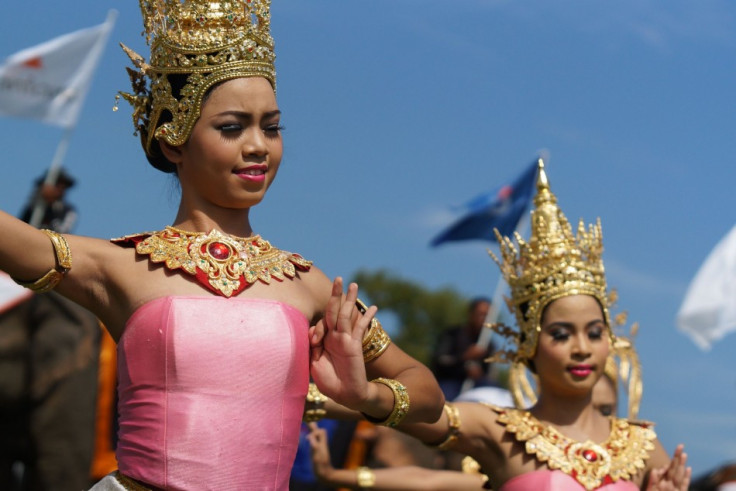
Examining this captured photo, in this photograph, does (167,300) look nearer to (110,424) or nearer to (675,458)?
(675,458)

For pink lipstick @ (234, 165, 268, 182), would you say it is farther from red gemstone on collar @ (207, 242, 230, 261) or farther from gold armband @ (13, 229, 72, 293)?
gold armband @ (13, 229, 72, 293)

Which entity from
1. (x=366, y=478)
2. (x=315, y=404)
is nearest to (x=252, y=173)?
(x=315, y=404)

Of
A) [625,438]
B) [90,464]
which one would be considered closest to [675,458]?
[625,438]

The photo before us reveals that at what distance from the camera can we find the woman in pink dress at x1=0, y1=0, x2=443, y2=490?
4.04 m

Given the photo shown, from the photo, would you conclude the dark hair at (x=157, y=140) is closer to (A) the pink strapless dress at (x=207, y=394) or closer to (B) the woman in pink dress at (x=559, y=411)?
(A) the pink strapless dress at (x=207, y=394)

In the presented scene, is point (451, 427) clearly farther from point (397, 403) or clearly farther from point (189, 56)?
point (189, 56)

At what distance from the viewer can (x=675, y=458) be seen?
5.69m

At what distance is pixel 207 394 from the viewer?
404 cm

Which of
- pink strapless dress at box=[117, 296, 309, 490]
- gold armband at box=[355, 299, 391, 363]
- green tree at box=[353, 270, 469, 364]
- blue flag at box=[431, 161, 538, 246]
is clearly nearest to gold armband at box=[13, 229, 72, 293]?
pink strapless dress at box=[117, 296, 309, 490]

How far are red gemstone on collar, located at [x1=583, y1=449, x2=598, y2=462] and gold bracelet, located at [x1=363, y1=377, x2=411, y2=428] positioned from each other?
1564 mm

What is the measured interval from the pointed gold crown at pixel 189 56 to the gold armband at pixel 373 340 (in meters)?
0.82

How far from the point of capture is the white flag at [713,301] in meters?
10.1

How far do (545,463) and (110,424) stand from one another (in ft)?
13.6

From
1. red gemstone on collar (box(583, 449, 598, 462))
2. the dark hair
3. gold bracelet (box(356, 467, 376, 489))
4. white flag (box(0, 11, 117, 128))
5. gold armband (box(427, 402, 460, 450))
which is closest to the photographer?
the dark hair
